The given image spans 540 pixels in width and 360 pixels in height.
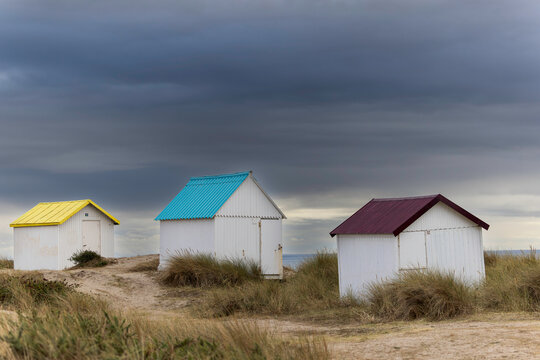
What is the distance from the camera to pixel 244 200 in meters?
24.7

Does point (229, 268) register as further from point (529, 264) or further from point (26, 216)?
point (26, 216)

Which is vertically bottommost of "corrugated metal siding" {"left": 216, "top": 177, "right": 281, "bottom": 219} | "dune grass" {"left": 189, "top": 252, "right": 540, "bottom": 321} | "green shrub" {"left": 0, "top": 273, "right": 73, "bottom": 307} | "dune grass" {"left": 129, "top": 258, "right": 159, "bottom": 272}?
"dune grass" {"left": 189, "top": 252, "right": 540, "bottom": 321}

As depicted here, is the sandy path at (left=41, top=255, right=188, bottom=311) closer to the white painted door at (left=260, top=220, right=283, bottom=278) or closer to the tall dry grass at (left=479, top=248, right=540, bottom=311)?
the white painted door at (left=260, top=220, right=283, bottom=278)

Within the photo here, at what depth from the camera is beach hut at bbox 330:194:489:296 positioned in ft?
50.9

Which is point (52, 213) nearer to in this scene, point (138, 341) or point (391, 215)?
point (391, 215)

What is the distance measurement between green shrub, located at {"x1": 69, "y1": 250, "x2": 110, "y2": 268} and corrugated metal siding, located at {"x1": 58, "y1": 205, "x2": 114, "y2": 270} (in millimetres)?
285

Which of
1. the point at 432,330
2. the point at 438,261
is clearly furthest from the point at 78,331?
the point at 438,261

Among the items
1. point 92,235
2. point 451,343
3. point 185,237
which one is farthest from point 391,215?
point 92,235

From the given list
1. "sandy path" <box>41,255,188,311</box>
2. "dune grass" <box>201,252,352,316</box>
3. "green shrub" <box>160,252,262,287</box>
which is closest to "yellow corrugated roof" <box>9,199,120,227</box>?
"sandy path" <box>41,255,188,311</box>

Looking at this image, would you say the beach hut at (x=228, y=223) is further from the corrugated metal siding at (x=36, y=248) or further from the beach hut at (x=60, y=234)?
the corrugated metal siding at (x=36, y=248)

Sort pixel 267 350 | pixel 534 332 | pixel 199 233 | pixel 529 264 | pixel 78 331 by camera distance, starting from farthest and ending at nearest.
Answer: pixel 199 233 < pixel 529 264 < pixel 534 332 < pixel 78 331 < pixel 267 350

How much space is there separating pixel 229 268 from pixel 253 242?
313cm

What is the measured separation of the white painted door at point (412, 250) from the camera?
15406 millimetres

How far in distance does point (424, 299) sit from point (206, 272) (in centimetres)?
1001
